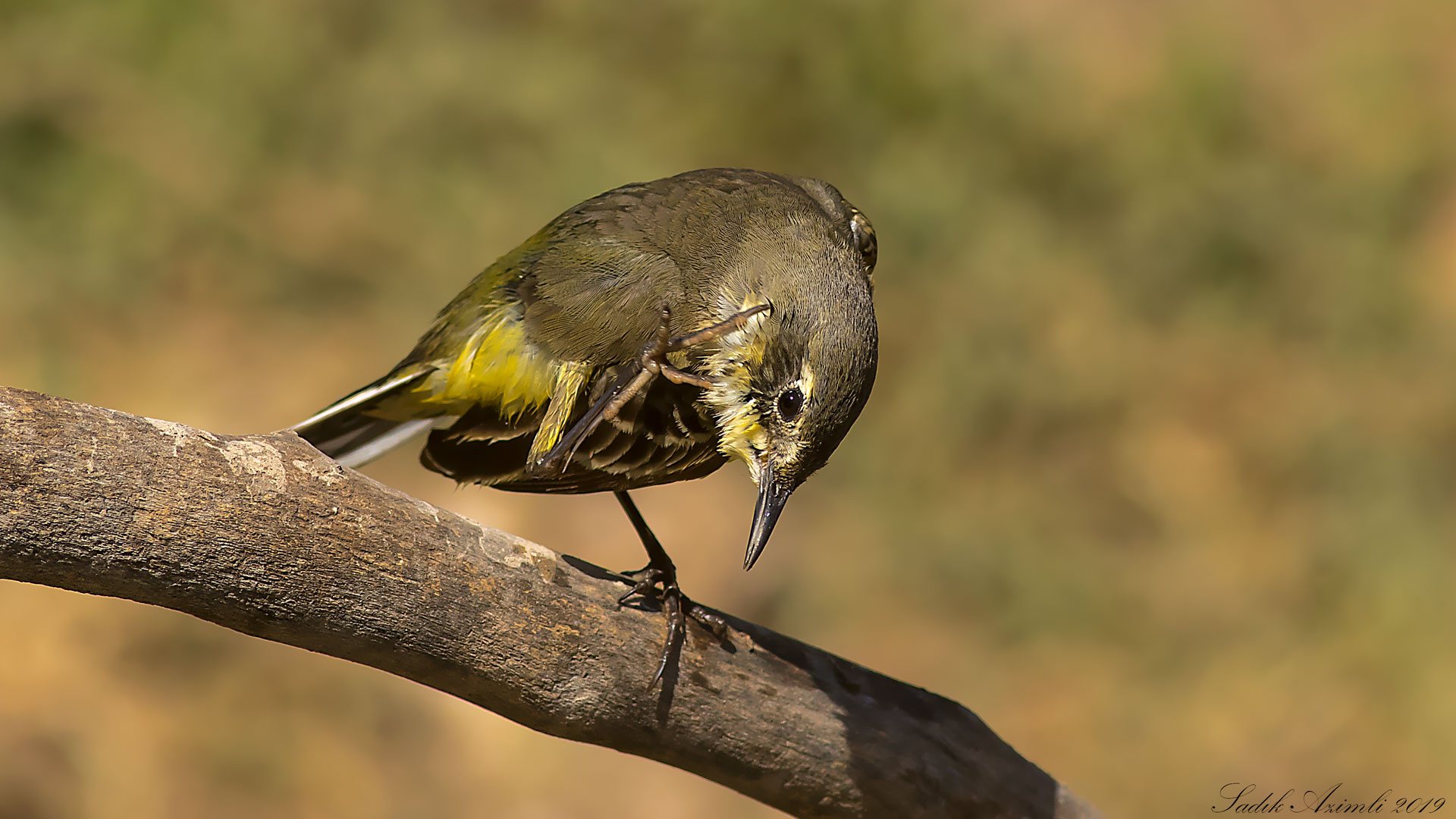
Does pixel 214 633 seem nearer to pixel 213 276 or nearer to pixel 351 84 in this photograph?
pixel 213 276

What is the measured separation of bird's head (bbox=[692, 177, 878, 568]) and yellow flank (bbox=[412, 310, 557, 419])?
1.79 feet

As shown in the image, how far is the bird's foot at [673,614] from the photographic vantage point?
320 centimetres

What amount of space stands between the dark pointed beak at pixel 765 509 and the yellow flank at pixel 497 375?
2.42 ft

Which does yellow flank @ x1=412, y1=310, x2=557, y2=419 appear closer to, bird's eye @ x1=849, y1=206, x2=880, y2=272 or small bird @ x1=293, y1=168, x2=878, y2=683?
small bird @ x1=293, y1=168, x2=878, y2=683

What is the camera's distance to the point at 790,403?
117 inches

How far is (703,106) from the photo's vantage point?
27.1 ft

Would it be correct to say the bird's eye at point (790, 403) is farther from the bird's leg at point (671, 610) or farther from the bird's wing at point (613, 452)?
the bird's leg at point (671, 610)

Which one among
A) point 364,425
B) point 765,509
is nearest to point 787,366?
point 765,509

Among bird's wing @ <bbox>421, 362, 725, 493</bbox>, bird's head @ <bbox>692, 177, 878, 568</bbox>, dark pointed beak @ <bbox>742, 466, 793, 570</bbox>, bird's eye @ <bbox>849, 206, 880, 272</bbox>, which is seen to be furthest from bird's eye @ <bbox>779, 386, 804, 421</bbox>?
bird's eye @ <bbox>849, 206, 880, 272</bbox>

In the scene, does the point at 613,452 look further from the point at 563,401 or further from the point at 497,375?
the point at 497,375

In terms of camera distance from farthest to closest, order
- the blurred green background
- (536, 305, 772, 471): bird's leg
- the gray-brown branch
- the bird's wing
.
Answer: the blurred green background, the bird's wing, (536, 305, 772, 471): bird's leg, the gray-brown branch

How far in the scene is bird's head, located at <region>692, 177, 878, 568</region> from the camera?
2957mm

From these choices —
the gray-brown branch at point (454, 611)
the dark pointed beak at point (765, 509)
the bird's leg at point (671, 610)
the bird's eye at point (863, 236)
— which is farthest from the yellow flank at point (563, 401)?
the bird's eye at point (863, 236)

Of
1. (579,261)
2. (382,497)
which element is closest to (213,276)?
(579,261)
